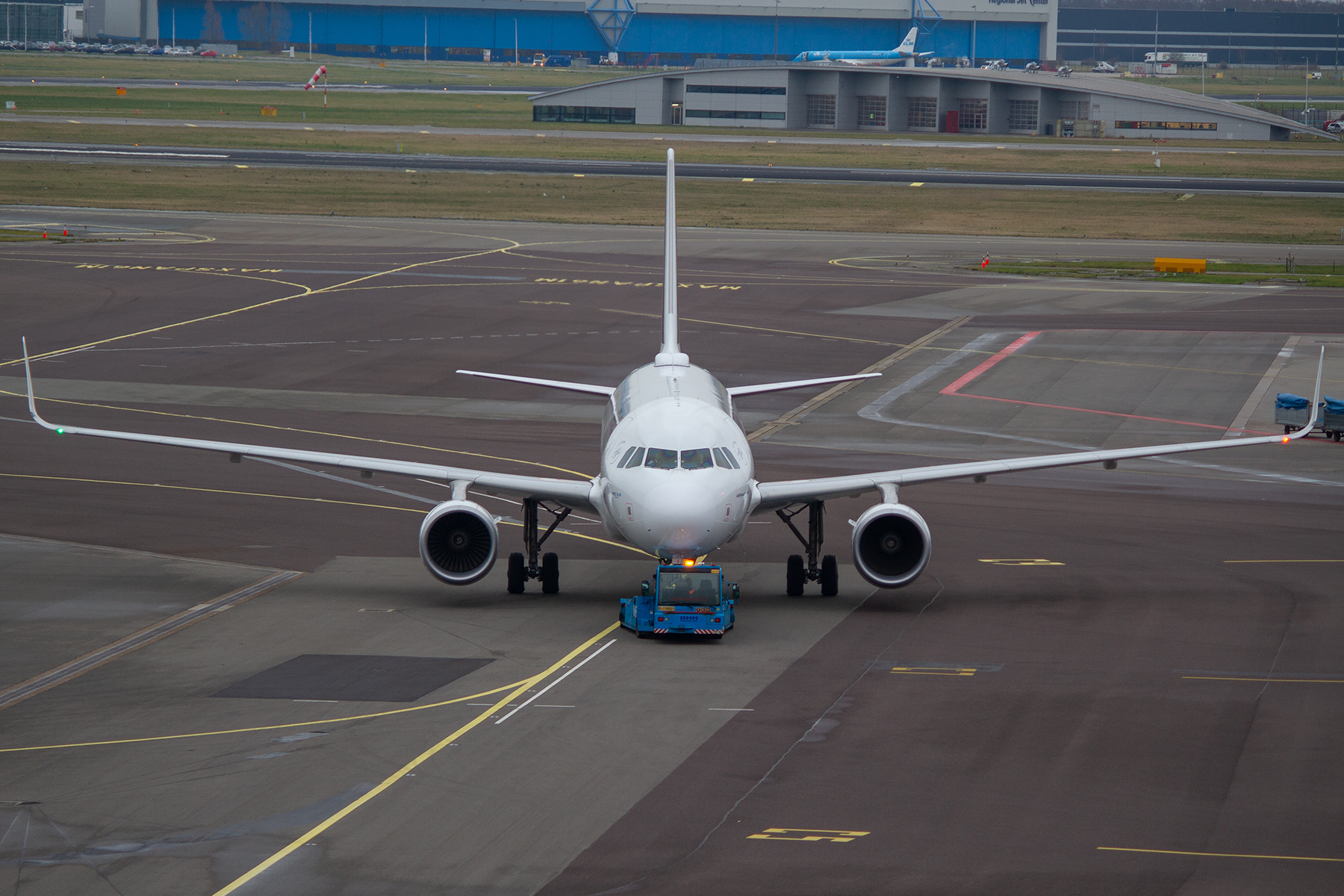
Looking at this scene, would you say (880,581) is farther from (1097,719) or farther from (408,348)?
(408,348)

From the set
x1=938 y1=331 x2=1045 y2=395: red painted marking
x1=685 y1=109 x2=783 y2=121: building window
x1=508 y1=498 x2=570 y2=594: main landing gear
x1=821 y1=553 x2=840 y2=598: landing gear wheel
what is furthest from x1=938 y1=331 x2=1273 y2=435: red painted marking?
x1=685 y1=109 x2=783 y2=121: building window

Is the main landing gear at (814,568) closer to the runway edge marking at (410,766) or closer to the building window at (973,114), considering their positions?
the runway edge marking at (410,766)

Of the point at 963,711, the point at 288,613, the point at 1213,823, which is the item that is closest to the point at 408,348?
the point at 288,613

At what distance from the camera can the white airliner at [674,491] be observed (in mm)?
27875

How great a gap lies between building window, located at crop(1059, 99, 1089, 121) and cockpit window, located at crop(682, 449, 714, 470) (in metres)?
160

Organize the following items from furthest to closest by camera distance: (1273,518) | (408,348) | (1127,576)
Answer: (408,348) < (1273,518) < (1127,576)

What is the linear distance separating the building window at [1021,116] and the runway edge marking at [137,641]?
159 metres

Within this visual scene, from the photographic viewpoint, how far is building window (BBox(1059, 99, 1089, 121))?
177 m

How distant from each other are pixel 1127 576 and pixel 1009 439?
14.7 m

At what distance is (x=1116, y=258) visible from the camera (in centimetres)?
9044

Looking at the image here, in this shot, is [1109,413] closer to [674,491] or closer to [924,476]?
[924,476]

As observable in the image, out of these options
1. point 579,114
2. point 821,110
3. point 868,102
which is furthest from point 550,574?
point 868,102

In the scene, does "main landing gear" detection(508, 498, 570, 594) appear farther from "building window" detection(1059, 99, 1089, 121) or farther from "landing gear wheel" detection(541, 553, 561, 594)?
"building window" detection(1059, 99, 1089, 121)

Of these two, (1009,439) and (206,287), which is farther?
(206,287)
